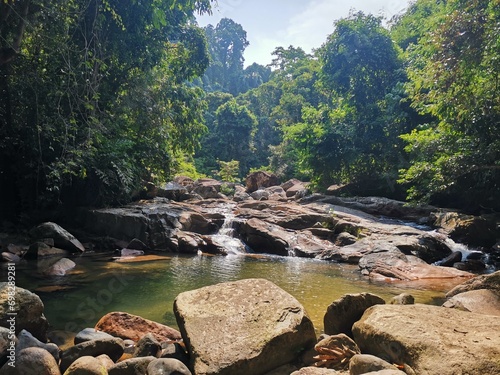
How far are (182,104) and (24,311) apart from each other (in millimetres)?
13866

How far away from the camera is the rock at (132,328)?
4.33 meters

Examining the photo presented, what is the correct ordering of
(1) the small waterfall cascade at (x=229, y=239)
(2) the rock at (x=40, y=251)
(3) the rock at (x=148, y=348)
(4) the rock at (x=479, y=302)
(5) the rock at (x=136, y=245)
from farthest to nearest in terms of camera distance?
1. (1) the small waterfall cascade at (x=229, y=239)
2. (5) the rock at (x=136, y=245)
3. (2) the rock at (x=40, y=251)
4. (4) the rock at (x=479, y=302)
5. (3) the rock at (x=148, y=348)

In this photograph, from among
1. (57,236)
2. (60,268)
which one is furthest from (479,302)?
(57,236)

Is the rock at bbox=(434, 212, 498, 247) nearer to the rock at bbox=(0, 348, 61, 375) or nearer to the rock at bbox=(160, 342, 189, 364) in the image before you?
the rock at bbox=(160, 342, 189, 364)

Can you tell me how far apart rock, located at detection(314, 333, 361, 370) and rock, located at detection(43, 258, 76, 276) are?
20.3ft

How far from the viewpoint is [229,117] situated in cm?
3522

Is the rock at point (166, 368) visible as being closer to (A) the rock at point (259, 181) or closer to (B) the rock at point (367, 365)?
(B) the rock at point (367, 365)

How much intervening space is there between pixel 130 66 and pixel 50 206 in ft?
18.5

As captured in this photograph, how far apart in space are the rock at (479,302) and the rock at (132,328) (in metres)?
3.68

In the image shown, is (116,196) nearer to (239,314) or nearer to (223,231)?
(223,231)

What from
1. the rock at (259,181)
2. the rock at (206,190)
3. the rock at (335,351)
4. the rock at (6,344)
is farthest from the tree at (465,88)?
the rock at (259,181)

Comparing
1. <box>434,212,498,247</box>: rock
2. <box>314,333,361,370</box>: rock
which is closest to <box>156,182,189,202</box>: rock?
<box>434,212,498,247</box>: rock

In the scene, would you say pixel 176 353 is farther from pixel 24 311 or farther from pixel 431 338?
pixel 431 338

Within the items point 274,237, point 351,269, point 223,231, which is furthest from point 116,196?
point 351,269
